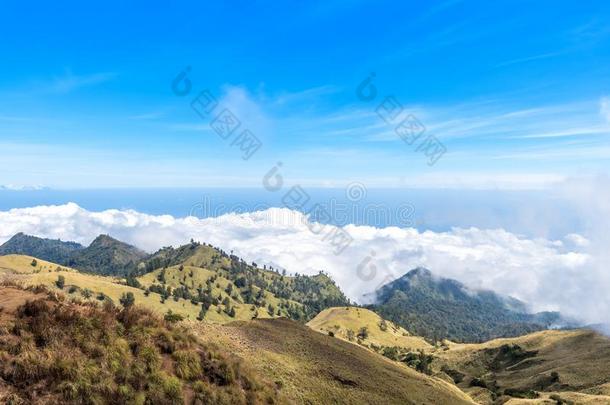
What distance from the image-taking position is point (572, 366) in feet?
347

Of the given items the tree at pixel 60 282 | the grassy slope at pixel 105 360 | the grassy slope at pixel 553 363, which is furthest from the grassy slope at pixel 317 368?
the tree at pixel 60 282

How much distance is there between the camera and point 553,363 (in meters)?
118

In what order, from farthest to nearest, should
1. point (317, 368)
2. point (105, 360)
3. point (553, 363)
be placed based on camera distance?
point (553, 363), point (317, 368), point (105, 360)

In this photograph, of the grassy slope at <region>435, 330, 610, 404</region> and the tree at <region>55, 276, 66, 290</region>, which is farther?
the tree at <region>55, 276, 66, 290</region>

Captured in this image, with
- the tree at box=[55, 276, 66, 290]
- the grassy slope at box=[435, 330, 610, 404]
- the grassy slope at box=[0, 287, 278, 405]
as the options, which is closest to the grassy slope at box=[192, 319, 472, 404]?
the grassy slope at box=[0, 287, 278, 405]

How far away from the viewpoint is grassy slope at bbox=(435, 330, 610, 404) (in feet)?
292

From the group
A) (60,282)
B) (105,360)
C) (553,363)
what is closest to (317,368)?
(105,360)

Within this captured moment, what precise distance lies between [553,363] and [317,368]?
112458mm

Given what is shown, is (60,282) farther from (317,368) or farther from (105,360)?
(105,360)

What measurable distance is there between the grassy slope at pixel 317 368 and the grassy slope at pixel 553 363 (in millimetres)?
39454

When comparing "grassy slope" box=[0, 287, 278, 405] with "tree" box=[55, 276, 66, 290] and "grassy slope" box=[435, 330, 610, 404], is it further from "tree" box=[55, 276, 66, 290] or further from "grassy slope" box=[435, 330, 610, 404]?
"tree" box=[55, 276, 66, 290]

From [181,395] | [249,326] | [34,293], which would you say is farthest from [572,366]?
[34,293]

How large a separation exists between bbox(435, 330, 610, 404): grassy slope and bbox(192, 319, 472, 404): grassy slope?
39.5m

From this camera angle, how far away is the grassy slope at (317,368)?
3578 cm
